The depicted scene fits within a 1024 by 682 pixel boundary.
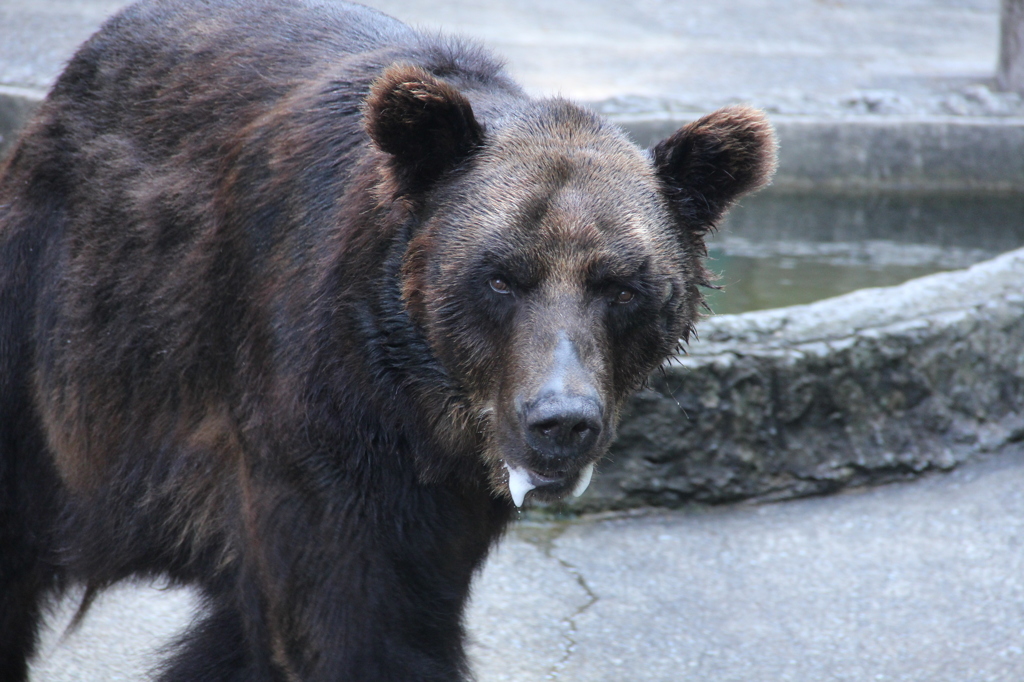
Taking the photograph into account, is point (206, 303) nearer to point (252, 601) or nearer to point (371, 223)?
point (371, 223)

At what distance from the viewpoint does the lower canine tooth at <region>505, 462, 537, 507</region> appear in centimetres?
278

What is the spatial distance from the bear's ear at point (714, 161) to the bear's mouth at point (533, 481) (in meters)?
0.79

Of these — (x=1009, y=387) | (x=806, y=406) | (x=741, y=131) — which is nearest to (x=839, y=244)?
(x=1009, y=387)

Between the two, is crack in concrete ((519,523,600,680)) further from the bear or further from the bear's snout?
the bear's snout

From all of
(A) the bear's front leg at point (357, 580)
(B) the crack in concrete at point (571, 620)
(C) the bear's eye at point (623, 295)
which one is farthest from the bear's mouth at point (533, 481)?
(B) the crack in concrete at point (571, 620)

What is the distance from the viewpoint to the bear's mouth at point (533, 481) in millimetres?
2766

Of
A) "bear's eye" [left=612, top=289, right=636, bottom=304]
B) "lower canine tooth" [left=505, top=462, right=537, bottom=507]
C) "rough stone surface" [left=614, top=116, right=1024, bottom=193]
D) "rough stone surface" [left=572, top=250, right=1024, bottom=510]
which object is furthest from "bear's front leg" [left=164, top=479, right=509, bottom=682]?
"rough stone surface" [left=614, top=116, right=1024, bottom=193]

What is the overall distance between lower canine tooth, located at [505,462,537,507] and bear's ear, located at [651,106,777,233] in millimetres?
846

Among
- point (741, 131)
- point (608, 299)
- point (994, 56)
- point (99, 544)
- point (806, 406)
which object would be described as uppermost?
point (741, 131)

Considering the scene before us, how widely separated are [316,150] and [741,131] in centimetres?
111

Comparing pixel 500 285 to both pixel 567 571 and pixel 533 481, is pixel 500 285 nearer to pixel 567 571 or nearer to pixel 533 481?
pixel 533 481

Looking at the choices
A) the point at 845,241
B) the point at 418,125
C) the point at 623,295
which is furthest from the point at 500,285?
the point at 845,241

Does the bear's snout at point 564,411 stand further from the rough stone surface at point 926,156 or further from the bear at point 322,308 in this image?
the rough stone surface at point 926,156

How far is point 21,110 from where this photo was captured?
812 cm
